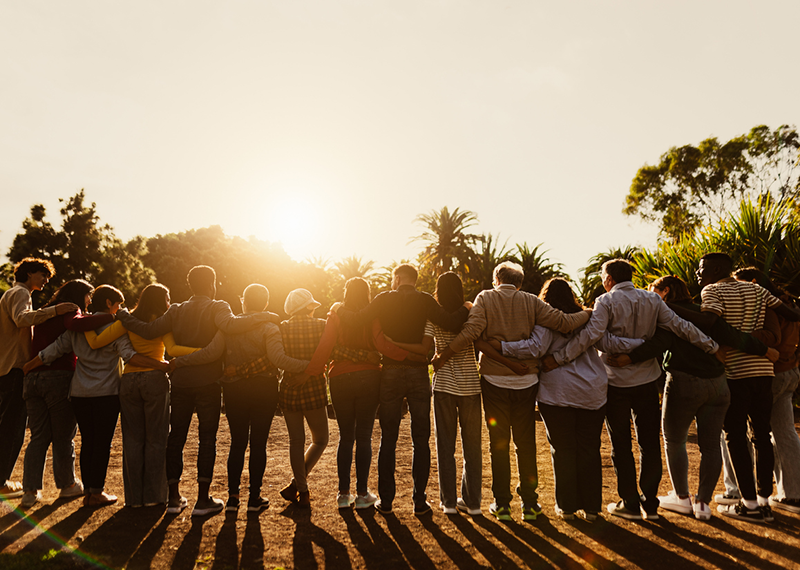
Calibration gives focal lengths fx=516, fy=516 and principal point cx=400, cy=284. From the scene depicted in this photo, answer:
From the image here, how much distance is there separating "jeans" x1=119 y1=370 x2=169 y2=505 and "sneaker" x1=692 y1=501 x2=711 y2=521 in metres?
4.43

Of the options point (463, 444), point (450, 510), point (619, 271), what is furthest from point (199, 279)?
point (619, 271)

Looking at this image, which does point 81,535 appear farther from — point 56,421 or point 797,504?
point 797,504

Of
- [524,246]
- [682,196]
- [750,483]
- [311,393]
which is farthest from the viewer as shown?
[682,196]

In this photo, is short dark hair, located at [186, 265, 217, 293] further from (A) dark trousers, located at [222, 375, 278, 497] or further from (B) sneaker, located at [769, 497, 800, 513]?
(B) sneaker, located at [769, 497, 800, 513]

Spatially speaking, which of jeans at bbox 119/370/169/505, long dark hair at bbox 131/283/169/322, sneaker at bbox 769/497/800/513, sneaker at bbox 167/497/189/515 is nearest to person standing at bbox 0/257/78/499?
long dark hair at bbox 131/283/169/322

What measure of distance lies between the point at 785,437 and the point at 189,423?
5.19m

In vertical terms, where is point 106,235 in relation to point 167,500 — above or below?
above

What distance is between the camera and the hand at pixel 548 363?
4219mm

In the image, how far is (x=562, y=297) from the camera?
438cm

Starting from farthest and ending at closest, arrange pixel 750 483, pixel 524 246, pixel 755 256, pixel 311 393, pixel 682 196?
pixel 682 196 → pixel 524 246 → pixel 755 256 → pixel 311 393 → pixel 750 483

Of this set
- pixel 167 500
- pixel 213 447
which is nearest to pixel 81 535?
pixel 167 500

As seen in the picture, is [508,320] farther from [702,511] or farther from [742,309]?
[702,511]

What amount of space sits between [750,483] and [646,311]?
1630mm

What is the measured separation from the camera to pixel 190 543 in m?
3.64
